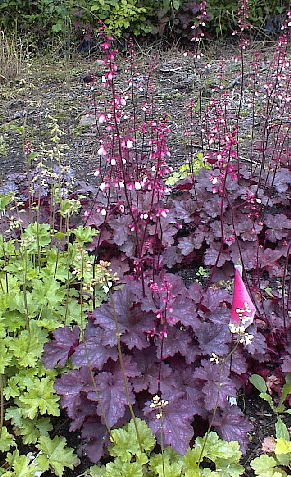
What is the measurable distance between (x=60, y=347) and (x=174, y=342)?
55 cm

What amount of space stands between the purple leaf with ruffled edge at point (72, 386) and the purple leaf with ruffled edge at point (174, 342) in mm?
346

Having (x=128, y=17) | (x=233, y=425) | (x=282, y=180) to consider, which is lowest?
(x=233, y=425)

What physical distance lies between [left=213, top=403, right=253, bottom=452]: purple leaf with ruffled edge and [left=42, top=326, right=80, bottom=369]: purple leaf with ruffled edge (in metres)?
0.74

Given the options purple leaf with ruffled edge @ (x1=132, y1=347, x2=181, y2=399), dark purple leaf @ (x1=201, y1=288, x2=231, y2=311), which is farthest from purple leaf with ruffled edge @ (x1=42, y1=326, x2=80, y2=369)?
dark purple leaf @ (x1=201, y1=288, x2=231, y2=311)

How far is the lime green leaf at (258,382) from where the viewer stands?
266 cm

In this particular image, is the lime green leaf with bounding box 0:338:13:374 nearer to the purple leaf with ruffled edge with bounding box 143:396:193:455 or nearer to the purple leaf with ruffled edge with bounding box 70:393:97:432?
the purple leaf with ruffled edge with bounding box 70:393:97:432

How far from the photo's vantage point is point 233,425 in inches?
94.7

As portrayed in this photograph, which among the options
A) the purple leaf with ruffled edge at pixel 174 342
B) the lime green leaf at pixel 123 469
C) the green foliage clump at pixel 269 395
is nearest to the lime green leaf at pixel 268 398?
the green foliage clump at pixel 269 395

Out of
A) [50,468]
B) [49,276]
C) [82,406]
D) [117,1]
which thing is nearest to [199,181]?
[49,276]

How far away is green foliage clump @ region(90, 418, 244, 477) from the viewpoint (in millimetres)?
2172

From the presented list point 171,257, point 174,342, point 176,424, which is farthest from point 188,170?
point 176,424

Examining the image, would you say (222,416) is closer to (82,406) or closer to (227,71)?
(82,406)

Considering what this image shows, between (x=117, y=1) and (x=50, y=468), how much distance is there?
285 inches

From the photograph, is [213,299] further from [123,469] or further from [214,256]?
[123,469]
